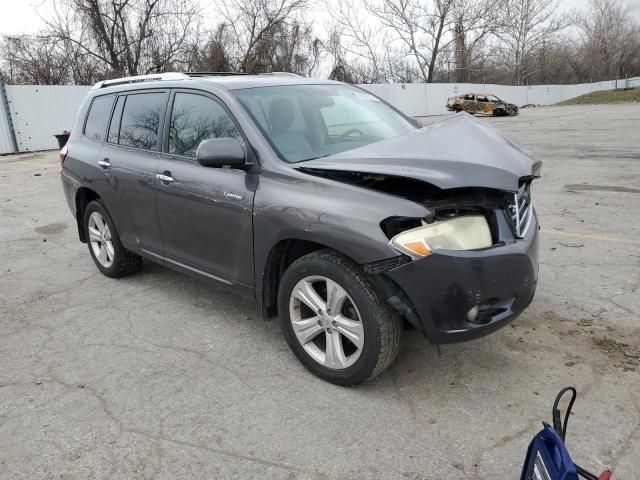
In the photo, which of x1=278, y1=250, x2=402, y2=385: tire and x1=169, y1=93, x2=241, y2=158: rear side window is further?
x1=169, y1=93, x2=241, y2=158: rear side window

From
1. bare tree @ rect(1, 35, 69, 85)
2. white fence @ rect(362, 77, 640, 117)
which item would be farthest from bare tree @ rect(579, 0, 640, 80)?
bare tree @ rect(1, 35, 69, 85)

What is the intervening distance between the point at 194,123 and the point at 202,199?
0.63 metres

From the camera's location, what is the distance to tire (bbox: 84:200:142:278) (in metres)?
4.83

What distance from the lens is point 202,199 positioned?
3592 mm

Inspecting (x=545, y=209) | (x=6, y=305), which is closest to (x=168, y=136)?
(x=6, y=305)

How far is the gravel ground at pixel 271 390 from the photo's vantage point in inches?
97.7

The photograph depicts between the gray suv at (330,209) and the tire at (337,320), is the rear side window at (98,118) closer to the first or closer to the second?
the gray suv at (330,209)

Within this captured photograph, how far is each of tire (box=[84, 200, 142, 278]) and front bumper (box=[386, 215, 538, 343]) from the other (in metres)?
3.14

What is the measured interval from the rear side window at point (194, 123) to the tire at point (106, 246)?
130cm

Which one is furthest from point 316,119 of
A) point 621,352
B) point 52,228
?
point 52,228

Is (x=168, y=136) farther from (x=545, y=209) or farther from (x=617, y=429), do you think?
(x=545, y=209)

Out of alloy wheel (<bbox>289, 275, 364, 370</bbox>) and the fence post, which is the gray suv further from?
the fence post

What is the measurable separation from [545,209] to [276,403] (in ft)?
17.8

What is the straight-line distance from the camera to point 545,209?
7.04m
